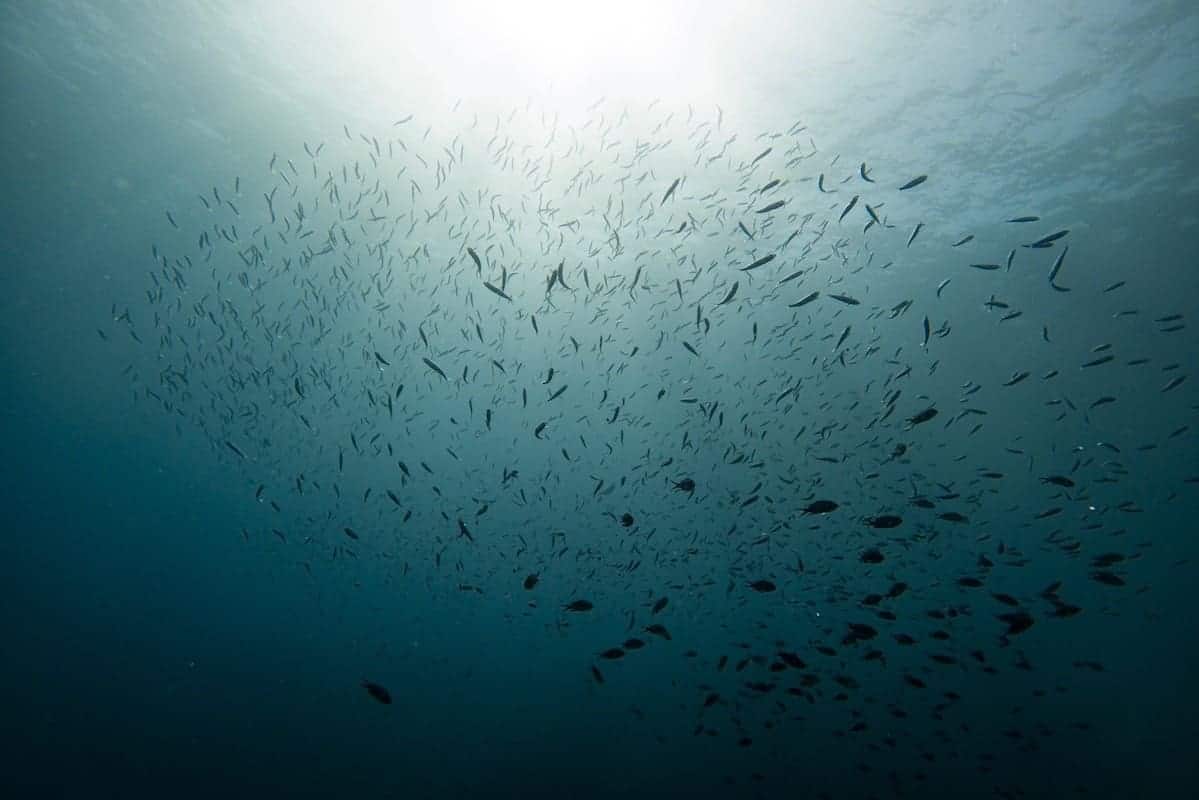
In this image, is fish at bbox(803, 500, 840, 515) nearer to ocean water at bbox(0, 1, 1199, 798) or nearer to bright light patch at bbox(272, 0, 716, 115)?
ocean water at bbox(0, 1, 1199, 798)

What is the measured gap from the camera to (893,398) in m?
9.35

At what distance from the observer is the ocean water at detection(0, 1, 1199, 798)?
12.6m

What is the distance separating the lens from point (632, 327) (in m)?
27.0

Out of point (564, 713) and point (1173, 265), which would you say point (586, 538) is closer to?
point (564, 713)

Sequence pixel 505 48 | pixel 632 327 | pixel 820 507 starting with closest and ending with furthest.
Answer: pixel 820 507 → pixel 505 48 → pixel 632 327

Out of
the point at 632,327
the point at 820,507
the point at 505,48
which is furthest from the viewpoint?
the point at 632,327

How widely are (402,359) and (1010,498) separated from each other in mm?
39967

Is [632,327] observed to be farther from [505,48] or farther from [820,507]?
[820,507]

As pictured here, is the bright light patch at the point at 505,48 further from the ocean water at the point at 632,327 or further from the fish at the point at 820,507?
the fish at the point at 820,507

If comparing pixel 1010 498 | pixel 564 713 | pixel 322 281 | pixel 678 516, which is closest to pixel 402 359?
pixel 322 281

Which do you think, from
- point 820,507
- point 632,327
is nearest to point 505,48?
point 820,507

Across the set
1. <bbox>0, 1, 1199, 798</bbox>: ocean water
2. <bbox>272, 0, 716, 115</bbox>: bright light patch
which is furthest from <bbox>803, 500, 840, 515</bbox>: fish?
<bbox>272, 0, 716, 115</bbox>: bright light patch

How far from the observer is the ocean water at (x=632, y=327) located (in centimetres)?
1264

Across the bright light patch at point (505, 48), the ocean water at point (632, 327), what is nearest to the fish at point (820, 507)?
the ocean water at point (632, 327)
